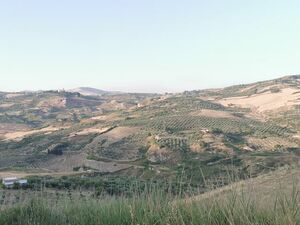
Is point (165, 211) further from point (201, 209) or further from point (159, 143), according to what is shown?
point (159, 143)

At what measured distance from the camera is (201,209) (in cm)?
562

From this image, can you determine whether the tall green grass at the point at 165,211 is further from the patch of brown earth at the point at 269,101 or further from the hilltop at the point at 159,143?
the patch of brown earth at the point at 269,101

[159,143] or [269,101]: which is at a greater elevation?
[269,101]

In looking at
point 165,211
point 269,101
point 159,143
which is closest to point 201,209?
point 165,211

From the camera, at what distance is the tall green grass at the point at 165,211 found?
188 inches

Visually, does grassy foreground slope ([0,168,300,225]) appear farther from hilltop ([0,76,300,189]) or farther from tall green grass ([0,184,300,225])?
hilltop ([0,76,300,189])

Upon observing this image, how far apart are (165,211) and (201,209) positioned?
0.50 m

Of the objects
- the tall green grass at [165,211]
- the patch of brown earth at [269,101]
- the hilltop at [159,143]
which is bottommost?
the hilltop at [159,143]

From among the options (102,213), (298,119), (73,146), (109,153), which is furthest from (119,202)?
(298,119)

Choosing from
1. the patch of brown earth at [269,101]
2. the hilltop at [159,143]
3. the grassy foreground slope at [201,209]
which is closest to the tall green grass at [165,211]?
the grassy foreground slope at [201,209]

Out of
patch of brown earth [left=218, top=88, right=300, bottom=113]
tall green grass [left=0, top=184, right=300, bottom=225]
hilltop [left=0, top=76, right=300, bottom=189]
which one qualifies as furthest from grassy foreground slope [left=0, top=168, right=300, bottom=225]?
patch of brown earth [left=218, top=88, right=300, bottom=113]

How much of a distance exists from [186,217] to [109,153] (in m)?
77.6

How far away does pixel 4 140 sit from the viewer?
11656 centimetres

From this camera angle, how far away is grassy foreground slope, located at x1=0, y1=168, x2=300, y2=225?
4.80m
